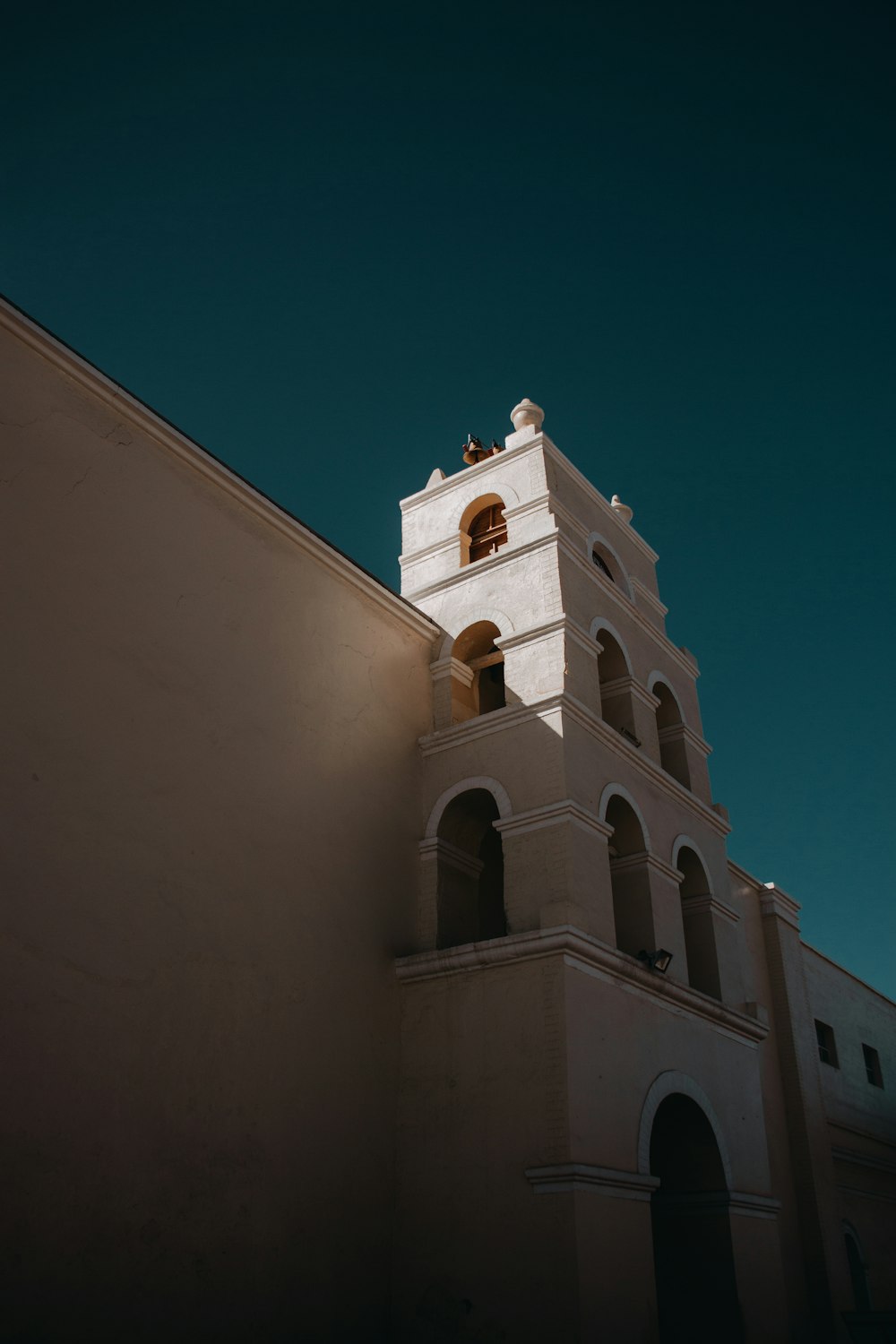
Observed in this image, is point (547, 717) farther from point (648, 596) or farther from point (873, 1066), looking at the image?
point (873, 1066)

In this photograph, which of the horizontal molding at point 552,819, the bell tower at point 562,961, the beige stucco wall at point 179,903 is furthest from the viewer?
the horizontal molding at point 552,819

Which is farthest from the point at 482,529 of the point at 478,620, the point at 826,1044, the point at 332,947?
the point at 826,1044

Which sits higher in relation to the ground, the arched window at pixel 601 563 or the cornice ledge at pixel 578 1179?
the arched window at pixel 601 563

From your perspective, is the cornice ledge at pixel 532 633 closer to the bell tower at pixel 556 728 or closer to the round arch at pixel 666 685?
the bell tower at pixel 556 728

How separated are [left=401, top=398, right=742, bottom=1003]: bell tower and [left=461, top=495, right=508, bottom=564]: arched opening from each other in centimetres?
3

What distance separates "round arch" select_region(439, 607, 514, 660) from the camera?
1510 cm

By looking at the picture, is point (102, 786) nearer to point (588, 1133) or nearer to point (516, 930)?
point (516, 930)

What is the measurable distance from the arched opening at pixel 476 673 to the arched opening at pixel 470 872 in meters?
1.33

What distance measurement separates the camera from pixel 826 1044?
21703mm

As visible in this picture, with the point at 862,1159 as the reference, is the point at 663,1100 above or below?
below

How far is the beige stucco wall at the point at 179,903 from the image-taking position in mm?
8812

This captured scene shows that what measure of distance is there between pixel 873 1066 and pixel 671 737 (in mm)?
11150

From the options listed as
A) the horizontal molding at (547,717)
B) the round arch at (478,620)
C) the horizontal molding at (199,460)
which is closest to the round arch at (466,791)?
the horizontal molding at (547,717)

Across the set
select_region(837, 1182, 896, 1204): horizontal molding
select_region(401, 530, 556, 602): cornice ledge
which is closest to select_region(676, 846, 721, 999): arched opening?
select_region(401, 530, 556, 602): cornice ledge
